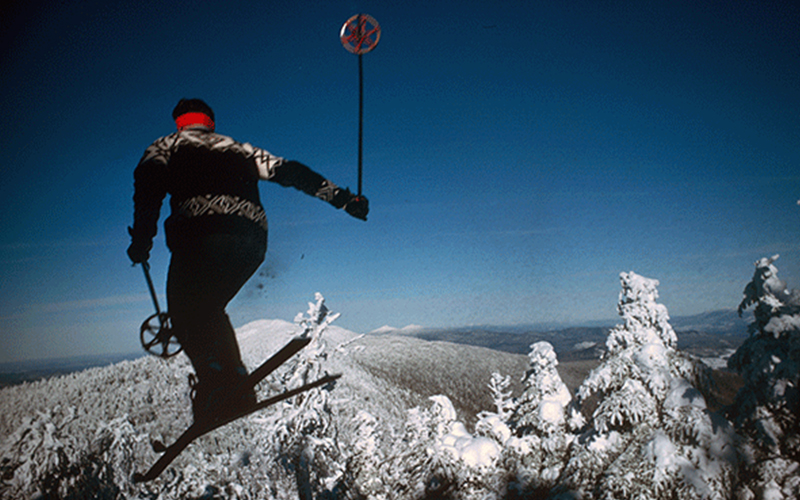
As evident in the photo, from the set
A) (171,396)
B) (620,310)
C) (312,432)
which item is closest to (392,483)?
(312,432)

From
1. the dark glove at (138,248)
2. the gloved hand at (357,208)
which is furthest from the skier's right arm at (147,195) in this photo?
the gloved hand at (357,208)

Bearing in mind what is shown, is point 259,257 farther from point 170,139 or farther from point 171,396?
point 171,396

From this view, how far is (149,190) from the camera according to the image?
2248 mm

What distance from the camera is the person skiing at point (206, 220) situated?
229 centimetres

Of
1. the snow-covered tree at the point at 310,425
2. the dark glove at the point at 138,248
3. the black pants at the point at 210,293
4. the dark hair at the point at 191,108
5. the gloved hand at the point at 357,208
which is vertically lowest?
the snow-covered tree at the point at 310,425

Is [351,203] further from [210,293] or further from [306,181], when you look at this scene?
[210,293]

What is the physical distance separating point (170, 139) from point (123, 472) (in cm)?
1663

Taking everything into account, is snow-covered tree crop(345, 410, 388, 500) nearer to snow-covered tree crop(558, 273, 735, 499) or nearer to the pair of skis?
snow-covered tree crop(558, 273, 735, 499)

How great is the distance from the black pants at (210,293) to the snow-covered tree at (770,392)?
12312 mm

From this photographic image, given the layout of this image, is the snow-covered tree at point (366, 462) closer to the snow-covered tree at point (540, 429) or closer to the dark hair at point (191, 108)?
the snow-covered tree at point (540, 429)

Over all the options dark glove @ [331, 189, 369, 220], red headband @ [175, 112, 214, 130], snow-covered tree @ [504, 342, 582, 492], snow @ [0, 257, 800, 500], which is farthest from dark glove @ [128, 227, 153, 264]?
snow-covered tree @ [504, 342, 582, 492]

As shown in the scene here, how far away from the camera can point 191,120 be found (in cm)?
246

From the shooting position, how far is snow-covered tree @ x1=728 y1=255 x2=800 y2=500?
9016 millimetres

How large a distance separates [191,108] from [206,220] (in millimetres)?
830
